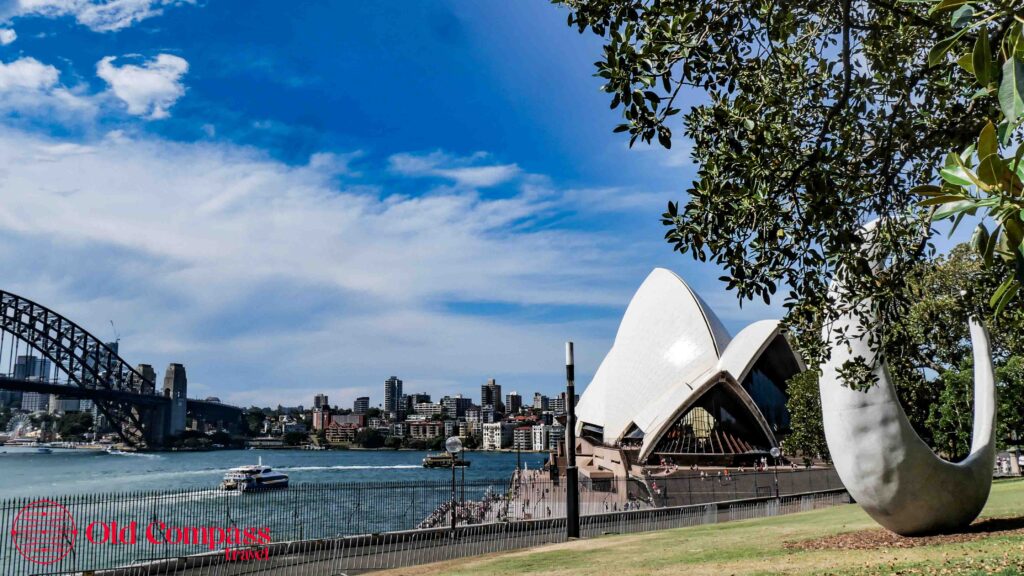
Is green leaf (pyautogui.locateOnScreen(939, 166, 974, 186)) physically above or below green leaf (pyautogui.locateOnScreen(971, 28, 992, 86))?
below

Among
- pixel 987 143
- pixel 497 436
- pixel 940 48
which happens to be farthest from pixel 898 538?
pixel 497 436

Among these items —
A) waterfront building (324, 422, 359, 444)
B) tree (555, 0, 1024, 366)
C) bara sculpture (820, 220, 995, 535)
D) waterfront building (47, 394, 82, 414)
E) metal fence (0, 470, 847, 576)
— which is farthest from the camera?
waterfront building (47, 394, 82, 414)

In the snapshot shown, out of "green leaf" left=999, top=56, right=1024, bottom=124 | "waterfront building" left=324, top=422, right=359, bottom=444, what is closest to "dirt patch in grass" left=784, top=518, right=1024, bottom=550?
"green leaf" left=999, top=56, right=1024, bottom=124

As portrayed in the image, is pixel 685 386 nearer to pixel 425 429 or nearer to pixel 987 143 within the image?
pixel 987 143

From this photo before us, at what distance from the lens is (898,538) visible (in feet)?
35.6

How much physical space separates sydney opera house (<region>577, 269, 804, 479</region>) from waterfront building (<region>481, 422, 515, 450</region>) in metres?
133

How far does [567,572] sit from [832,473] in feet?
98.0

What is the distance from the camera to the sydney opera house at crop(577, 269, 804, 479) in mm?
51719

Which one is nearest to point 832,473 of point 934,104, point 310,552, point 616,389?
point 616,389

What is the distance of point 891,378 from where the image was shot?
10.7m

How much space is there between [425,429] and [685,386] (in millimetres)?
145554

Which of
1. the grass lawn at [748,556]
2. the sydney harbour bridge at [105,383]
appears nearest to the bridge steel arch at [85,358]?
the sydney harbour bridge at [105,383]

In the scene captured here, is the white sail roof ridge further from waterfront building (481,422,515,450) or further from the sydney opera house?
waterfront building (481,422,515,450)

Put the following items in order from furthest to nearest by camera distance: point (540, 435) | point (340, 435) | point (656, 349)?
point (340, 435) < point (540, 435) < point (656, 349)
